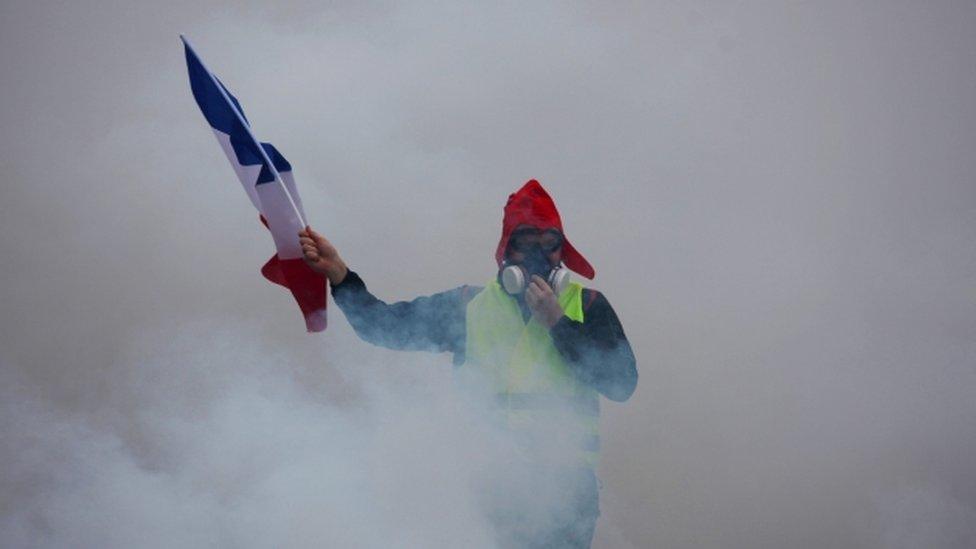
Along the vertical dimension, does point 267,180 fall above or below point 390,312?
above

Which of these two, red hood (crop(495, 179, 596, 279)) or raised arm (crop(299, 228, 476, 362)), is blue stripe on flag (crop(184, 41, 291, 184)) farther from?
red hood (crop(495, 179, 596, 279))

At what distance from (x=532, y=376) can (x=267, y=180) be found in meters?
1.01

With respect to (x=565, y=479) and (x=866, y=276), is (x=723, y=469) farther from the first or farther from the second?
(x=565, y=479)

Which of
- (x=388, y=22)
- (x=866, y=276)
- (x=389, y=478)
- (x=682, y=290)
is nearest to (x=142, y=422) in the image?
(x=389, y=478)

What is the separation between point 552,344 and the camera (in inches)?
145

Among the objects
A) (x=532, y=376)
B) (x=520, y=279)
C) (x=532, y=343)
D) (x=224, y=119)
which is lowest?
(x=532, y=376)

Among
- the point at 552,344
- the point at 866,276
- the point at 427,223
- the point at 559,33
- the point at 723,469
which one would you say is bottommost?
the point at 552,344

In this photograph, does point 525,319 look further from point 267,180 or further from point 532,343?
point 267,180

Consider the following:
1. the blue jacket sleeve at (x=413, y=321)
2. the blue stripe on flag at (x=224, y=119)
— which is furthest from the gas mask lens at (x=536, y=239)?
the blue stripe on flag at (x=224, y=119)

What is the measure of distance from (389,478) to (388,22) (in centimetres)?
236

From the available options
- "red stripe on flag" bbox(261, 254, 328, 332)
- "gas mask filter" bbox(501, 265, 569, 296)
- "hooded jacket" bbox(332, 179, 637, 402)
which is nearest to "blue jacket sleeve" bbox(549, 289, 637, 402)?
"hooded jacket" bbox(332, 179, 637, 402)

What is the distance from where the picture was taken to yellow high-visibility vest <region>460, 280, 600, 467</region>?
11.9 feet

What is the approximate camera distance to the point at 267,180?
3590 millimetres

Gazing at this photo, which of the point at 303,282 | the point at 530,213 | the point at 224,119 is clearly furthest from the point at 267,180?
the point at 530,213
